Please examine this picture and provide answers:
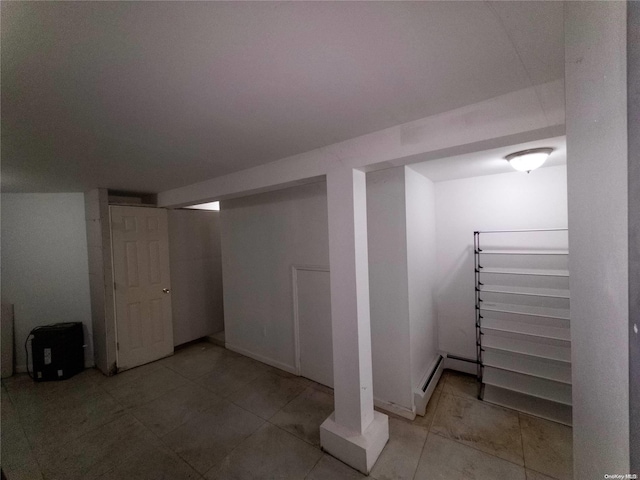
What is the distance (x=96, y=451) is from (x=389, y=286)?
282 centimetres

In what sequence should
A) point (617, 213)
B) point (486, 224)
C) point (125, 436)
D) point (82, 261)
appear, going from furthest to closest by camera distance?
point (82, 261) < point (486, 224) < point (125, 436) < point (617, 213)

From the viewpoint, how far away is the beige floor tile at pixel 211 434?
187cm

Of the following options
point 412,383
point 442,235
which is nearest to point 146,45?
point 412,383

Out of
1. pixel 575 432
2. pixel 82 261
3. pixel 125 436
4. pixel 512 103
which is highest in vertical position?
pixel 512 103

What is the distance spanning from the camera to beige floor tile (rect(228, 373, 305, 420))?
240 cm

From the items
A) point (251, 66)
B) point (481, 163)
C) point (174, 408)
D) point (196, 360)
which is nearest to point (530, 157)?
point (481, 163)

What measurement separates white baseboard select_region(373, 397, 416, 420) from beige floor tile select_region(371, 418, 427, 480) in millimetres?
63

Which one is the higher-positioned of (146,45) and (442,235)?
(146,45)

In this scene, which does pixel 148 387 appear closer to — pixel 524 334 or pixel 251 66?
pixel 251 66

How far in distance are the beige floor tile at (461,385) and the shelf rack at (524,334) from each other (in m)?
0.10

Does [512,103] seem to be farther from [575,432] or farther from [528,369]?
[528,369]

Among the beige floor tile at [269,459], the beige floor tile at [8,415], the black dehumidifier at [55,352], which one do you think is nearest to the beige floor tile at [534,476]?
the beige floor tile at [269,459]

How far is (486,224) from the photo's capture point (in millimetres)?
2814

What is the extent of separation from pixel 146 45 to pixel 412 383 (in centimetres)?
284
